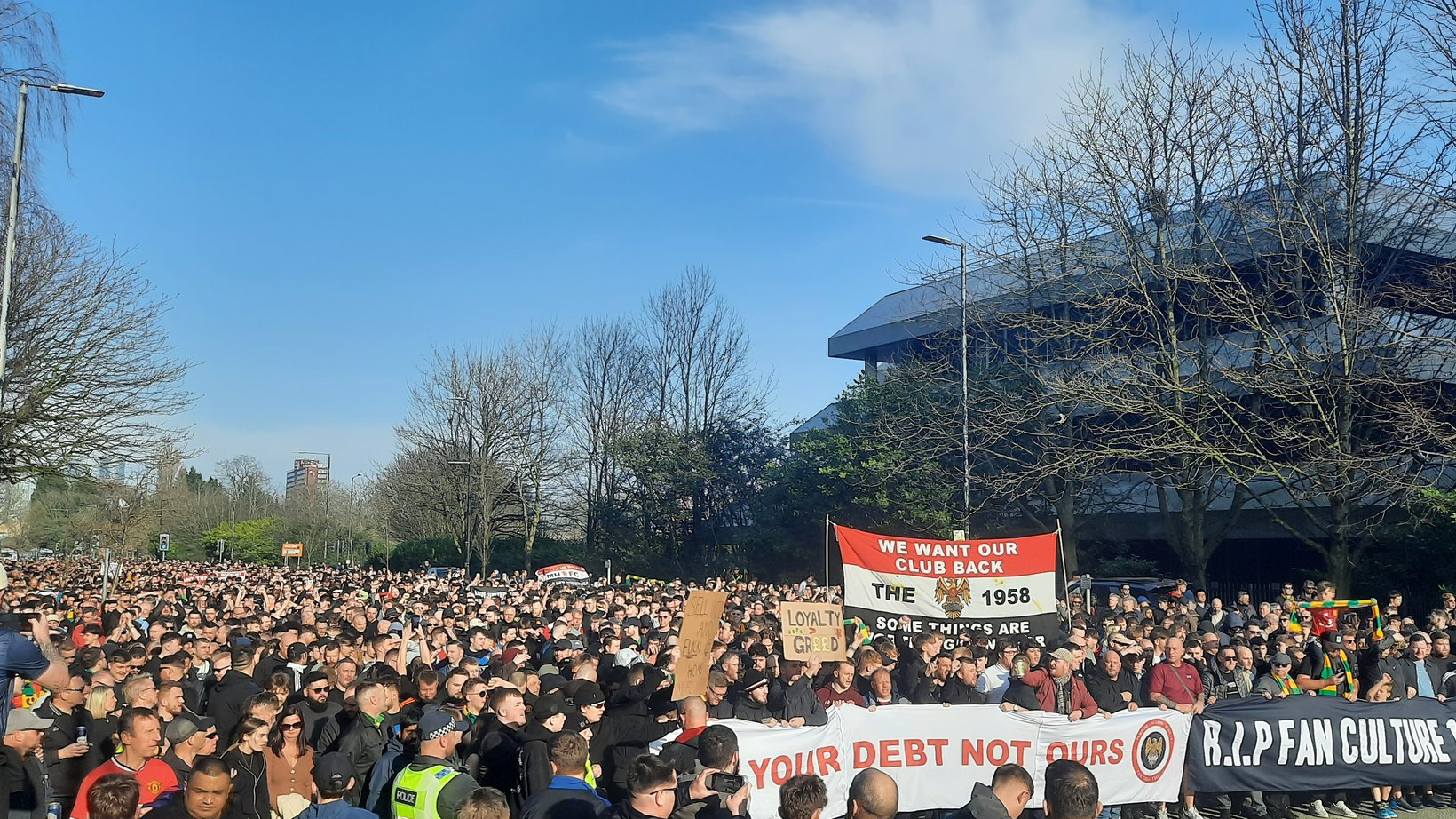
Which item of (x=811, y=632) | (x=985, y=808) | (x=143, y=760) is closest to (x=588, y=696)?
(x=143, y=760)

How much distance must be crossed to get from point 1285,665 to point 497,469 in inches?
1654

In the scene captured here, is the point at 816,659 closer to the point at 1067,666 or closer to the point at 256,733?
the point at 1067,666

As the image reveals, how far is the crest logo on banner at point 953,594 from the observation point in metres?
12.3

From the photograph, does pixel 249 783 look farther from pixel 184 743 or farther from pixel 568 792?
pixel 568 792

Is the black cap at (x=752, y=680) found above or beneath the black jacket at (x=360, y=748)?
above

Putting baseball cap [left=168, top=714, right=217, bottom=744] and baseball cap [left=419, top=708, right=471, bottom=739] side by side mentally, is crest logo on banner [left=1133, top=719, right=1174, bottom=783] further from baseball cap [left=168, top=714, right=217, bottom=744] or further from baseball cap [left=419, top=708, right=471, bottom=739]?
baseball cap [left=168, top=714, right=217, bottom=744]

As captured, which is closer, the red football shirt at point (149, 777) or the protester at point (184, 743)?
the red football shirt at point (149, 777)

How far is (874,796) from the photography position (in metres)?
4.53

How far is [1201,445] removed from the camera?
23812 mm

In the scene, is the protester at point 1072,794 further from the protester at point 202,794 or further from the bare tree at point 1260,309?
the bare tree at point 1260,309

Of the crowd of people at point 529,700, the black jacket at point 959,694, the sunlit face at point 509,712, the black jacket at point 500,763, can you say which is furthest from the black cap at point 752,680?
the black jacket at point 500,763

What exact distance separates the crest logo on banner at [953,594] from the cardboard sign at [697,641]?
3.62 meters

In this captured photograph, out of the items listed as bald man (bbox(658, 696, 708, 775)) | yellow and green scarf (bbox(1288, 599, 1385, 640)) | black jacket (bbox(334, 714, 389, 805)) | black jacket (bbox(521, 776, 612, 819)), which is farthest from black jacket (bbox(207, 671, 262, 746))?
yellow and green scarf (bbox(1288, 599, 1385, 640))

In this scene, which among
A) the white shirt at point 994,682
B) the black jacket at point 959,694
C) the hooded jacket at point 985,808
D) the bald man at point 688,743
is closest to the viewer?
the hooded jacket at point 985,808
